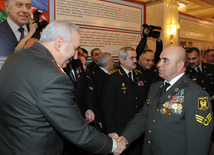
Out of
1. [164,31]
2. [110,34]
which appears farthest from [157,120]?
[164,31]

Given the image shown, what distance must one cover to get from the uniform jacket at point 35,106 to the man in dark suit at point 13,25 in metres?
2.09

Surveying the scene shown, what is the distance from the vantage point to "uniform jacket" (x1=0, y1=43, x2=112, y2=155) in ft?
4.00

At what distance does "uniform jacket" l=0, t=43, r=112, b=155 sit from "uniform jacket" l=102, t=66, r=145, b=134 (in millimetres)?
1480

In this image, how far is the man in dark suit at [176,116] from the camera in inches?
60.7

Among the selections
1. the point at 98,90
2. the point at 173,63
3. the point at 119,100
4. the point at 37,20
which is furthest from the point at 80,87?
the point at 37,20

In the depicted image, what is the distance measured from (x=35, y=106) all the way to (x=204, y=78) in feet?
12.6

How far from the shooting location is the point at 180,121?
1657 mm

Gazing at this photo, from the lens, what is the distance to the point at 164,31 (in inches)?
269

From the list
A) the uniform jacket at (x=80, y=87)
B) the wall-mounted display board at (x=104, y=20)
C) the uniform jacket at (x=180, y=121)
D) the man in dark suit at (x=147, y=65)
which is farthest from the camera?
the wall-mounted display board at (x=104, y=20)

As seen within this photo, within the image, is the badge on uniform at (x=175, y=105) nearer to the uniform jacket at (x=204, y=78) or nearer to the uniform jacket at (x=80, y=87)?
the uniform jacket at (x=80, y=87)

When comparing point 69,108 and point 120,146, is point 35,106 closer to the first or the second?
point 69,108

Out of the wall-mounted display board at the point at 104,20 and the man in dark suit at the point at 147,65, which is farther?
the wall-mounted display board at the point at 104,20

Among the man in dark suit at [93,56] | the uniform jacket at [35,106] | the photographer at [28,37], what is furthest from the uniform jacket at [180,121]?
the man in dark suit at [93,56]

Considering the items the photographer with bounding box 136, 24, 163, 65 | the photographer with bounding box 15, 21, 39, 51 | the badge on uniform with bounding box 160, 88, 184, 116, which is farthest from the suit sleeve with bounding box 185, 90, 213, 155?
the photographer with bounding box 15, 21, 39, 51
